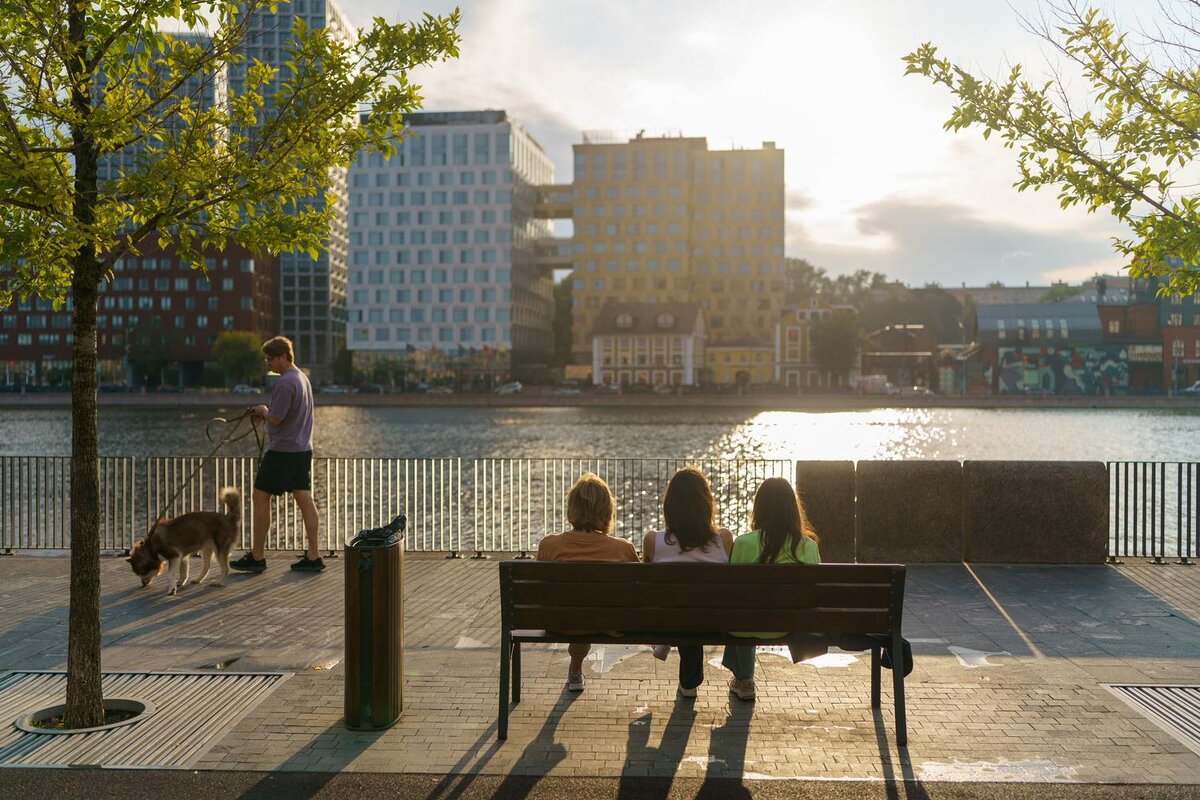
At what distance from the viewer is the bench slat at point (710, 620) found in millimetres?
5348

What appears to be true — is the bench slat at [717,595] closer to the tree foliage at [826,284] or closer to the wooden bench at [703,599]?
the wooden bench at [703,599]

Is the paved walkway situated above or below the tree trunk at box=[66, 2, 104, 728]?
below

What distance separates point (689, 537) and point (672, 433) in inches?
2428

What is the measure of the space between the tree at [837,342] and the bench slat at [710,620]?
367ft

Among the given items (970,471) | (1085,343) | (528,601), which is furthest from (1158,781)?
(1085,343)

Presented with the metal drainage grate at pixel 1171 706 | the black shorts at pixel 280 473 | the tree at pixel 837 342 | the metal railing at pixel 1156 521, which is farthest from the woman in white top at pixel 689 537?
the tree at pixel 837 342

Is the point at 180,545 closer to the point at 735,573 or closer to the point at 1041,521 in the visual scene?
the point at 735,573

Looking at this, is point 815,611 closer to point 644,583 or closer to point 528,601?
point 644,583

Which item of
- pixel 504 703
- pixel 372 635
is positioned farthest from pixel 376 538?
pixel 504 703

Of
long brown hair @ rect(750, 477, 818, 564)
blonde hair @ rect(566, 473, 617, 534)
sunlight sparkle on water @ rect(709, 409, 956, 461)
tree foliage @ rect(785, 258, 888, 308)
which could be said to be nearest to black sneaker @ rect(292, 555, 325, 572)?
blonde hair @ rect(566, 473, 617, 534)

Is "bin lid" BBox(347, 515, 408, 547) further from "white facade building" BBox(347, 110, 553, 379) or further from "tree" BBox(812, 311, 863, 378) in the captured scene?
"white facade building" BBox(347, 110, 553, 379)

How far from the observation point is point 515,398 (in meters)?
106

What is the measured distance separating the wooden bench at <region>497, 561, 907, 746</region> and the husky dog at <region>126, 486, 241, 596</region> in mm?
4811

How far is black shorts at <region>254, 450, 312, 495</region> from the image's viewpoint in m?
9.87
